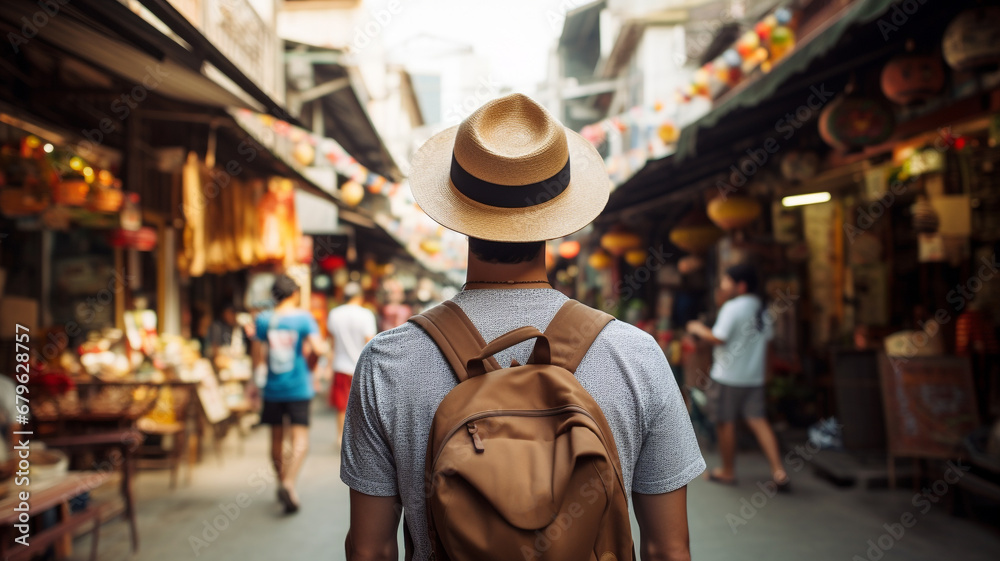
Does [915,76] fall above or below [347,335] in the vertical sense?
above

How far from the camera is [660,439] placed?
4.86 ft

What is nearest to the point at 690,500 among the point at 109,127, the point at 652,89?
the point at 109,127

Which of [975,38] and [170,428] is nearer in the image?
[975,38]

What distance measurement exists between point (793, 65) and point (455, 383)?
13.4ft

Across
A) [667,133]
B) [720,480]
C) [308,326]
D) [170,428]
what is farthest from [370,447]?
[667,133]

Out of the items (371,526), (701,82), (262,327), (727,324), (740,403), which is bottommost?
(740,403)

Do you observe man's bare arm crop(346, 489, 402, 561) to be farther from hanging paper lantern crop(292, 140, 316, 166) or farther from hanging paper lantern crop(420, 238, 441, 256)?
hanging paper lantern crop(420, 238, 441, 256)

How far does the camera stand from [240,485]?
6422 mm

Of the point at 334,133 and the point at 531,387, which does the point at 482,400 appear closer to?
the point at 531,387

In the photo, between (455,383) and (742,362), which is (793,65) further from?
(455,383)

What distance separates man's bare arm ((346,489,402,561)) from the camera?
148cm

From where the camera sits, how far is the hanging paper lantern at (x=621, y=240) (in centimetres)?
1083

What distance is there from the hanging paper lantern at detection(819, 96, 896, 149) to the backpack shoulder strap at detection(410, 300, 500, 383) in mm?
4891

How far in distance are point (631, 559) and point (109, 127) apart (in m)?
7.23
